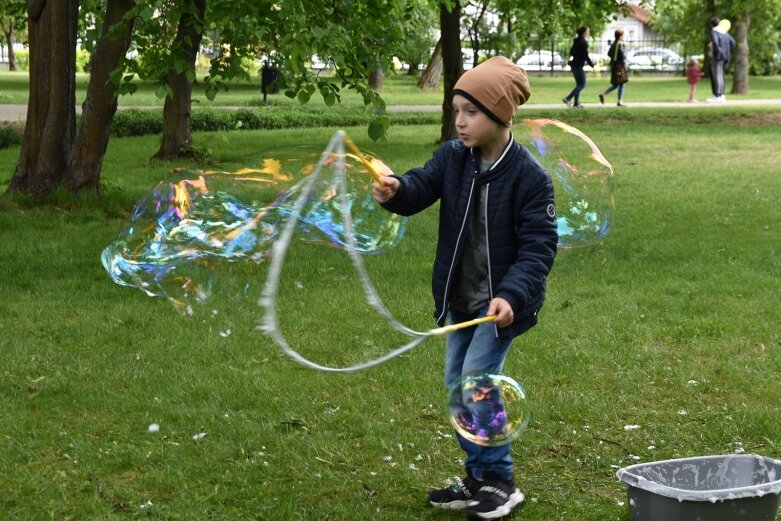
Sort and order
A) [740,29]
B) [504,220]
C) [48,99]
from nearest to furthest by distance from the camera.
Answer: [504,220] < [48,99] < [740,29]

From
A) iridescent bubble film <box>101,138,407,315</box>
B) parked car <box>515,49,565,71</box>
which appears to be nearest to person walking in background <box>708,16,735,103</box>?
iridescent bubble film <box>101,138,407,315</box>

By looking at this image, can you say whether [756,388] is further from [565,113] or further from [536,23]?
[565,113]

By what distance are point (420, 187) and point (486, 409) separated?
2.88 ft

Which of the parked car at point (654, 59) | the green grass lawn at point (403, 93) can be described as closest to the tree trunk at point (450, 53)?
the green grass lawn at point (403, 93)

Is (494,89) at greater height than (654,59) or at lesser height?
greater

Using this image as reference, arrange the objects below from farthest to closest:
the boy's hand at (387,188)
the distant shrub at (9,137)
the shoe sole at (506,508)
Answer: the distant shrub at (9,137), the shoe sole at (506,508), the boy's hand at (387,188)

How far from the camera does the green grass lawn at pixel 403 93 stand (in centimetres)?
2641

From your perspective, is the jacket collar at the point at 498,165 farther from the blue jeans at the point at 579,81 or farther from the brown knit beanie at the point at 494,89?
the blue jeans at the point at 579,81

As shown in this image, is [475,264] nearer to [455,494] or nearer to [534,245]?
[534,245]

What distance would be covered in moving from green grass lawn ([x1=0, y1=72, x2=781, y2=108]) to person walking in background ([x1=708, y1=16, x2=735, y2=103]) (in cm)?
206

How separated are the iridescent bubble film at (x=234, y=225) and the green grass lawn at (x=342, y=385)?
0.50 ft

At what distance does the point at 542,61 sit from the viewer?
5600cm

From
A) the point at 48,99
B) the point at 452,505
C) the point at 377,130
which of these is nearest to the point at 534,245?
the point at 452,505

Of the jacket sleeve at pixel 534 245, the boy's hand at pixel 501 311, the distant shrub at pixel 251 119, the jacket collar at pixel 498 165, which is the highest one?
the jacket collar at pixel 498 165
